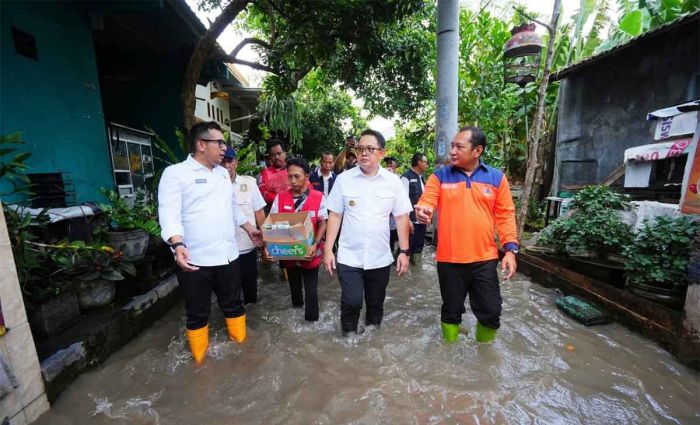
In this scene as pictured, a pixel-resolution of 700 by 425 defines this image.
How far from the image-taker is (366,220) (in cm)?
300

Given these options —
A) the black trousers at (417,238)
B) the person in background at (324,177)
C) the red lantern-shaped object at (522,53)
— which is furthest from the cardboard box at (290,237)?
the red lantern-shaped object at (522,53)

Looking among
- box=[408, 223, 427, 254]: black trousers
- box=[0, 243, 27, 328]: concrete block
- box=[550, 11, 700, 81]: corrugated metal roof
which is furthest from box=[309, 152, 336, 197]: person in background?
box=[550, 11, 700, 81]: corrugated metal roof

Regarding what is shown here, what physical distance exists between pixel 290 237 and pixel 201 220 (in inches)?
29.5

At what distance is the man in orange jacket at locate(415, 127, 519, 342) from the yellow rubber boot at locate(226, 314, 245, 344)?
1.94 metres

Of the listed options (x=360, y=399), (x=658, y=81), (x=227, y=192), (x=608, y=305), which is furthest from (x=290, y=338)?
(x=658, y=81)

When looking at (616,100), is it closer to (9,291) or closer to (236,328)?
(236,328)

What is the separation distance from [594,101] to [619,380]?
7.74 metres

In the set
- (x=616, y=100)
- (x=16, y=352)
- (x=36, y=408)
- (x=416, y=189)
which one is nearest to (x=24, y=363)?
(x=16, y=352)

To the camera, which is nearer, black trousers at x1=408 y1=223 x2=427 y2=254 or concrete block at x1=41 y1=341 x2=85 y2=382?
concrete block at x1=41 y1=341 x2=85 y2=382

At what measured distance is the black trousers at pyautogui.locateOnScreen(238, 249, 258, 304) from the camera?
152 inches

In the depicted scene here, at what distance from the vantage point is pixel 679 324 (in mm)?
2840

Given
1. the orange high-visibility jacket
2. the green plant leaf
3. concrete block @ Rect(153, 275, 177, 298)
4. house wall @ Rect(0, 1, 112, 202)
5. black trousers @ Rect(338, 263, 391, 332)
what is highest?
the green plant leaf

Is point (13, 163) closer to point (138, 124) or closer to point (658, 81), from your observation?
point (138, 124)

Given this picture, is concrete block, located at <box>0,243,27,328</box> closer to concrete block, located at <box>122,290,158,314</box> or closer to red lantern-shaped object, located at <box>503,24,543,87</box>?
concrete block, located at <box>122,290,158,314</box>
